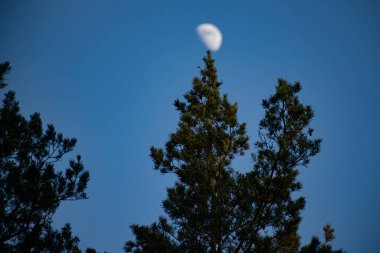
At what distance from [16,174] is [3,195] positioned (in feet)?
2.48

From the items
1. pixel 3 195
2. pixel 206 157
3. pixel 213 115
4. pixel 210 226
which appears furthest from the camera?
pixel 213 115

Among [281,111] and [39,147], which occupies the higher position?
[281,111]

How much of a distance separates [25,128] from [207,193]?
7.54 meters

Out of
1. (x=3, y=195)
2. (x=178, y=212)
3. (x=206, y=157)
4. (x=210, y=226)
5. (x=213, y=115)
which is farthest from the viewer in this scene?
(x=213, y=115)

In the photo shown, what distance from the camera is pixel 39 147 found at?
9336mm

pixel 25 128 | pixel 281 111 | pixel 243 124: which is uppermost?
pixel 243 124

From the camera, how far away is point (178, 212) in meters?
9.08

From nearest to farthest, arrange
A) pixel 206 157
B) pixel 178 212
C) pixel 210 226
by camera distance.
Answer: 1. pixel 210 226
2. pixel 178 212
3. pixel 206 157

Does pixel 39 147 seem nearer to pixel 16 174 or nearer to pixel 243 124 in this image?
pixel 16 174

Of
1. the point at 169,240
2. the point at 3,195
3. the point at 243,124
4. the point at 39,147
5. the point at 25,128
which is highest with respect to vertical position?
the point at 243,124

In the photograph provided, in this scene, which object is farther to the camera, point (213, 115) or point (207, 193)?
point (213, 115)

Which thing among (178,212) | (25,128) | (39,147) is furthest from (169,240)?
(25,128)

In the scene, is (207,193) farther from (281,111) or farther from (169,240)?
(281,111)

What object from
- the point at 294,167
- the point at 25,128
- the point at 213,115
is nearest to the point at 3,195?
the point at 25,128
